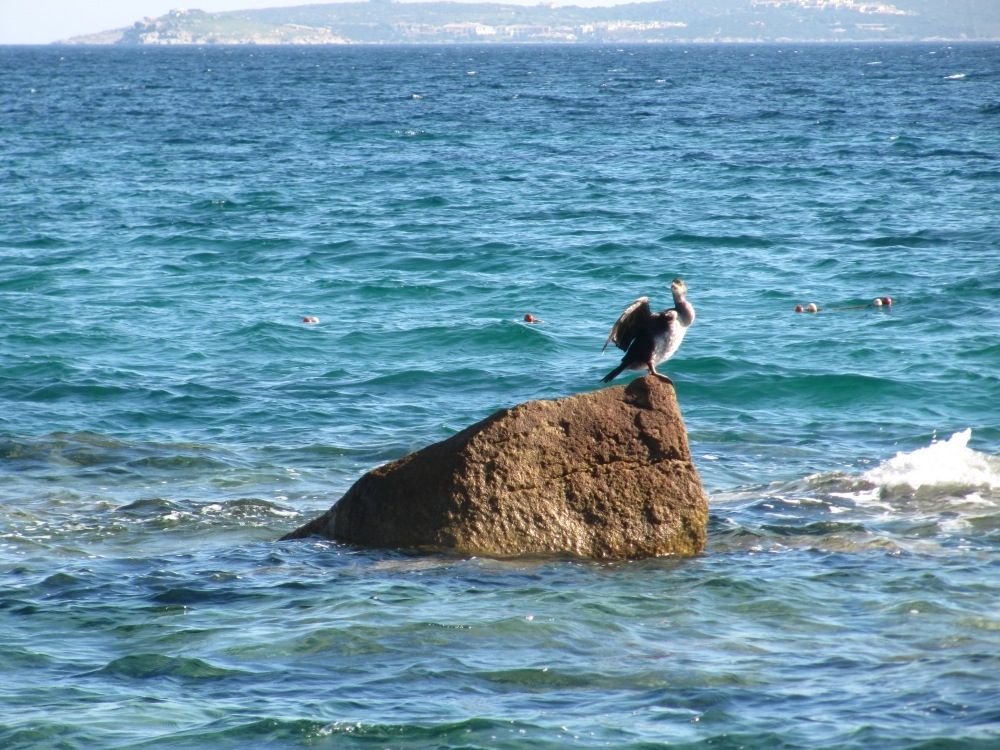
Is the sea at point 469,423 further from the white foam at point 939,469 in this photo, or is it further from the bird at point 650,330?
the bird at point 650,330

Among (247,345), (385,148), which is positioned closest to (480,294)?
(247,345)

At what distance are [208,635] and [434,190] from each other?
27623mm

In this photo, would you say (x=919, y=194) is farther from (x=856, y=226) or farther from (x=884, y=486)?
(x=884, y=486)

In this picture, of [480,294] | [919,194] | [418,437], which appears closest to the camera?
[418,437]

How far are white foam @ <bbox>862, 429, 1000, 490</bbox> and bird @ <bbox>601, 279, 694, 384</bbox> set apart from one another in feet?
9.40

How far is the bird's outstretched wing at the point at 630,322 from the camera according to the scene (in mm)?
9797

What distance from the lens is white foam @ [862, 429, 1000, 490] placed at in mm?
11648

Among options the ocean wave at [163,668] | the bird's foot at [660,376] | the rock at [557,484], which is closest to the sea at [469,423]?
the ocean wave at [163,668]

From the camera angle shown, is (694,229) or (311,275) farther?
(694,229)

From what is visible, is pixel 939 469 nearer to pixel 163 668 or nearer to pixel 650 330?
pixel 650 330

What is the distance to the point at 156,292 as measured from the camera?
22688 mm

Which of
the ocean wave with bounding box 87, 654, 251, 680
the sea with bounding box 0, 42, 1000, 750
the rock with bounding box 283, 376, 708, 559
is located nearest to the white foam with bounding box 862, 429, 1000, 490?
the sea with bounding box 0, 42, 1000, 750

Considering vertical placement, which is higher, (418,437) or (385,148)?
(385,148)

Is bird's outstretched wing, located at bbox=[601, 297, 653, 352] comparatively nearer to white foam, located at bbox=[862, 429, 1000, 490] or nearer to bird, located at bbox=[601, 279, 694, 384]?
bird, located at bbox=[601, 279, 694, 384]
